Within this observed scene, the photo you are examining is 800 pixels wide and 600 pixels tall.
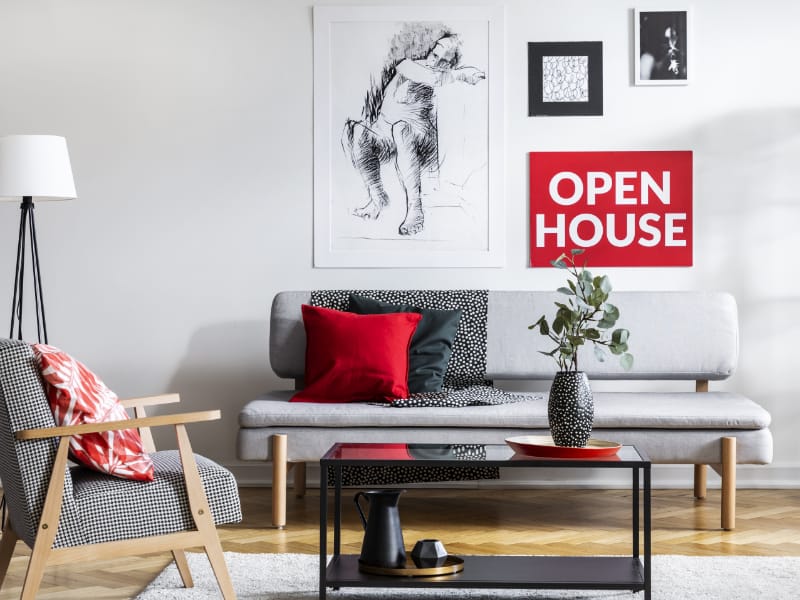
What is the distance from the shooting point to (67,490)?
2539mm

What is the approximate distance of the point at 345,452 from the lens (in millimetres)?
2875

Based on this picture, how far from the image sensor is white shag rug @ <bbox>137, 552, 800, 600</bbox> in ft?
9.46

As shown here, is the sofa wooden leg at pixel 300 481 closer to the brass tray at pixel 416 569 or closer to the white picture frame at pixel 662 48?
the brass tray at pixel 416 569

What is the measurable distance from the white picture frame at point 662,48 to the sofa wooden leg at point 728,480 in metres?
1.84

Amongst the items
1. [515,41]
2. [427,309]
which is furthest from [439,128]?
[427,309]

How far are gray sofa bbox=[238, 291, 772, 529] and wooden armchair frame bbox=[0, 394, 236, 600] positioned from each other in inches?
43.3

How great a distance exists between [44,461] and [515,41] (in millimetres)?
3119

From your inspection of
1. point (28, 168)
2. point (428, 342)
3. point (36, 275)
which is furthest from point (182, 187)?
point (428, 342)

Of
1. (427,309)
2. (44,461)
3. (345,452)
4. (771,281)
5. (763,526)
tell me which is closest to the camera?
(44,461)

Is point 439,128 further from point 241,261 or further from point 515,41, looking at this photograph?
point 241,261

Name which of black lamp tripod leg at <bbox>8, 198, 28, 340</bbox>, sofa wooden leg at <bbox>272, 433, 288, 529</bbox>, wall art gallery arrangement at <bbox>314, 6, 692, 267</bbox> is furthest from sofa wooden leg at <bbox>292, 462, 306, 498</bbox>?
black lamp tripod leg at <bbox>8, 198, 28, 340</bbox>


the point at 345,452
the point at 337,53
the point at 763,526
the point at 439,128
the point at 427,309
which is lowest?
the point at 763,526

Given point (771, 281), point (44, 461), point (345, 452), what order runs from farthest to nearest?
point (771, 281)
point (345, 452)
point (44, 461)

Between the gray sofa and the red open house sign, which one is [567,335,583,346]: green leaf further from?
the red open house sign
